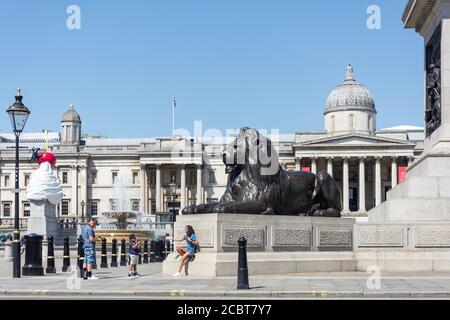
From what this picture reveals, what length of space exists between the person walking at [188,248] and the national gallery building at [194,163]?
10173 cm

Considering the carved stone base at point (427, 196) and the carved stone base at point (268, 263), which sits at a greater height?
the carved stone base at point (427, 196)

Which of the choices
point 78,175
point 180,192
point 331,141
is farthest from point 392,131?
point 78,175

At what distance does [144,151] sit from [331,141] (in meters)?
28.3

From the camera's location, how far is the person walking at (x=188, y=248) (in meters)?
Result: 20.3

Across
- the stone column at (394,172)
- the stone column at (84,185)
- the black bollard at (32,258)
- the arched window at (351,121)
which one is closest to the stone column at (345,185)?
the arched window at (351,121)

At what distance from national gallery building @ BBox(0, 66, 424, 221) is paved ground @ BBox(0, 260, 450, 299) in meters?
103

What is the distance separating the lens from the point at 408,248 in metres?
22.4

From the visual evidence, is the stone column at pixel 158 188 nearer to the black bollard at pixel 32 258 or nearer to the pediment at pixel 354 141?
the pediment at pixel 354 141

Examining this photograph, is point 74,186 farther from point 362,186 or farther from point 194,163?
point 362,186

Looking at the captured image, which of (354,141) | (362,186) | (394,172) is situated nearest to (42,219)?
(394,172)

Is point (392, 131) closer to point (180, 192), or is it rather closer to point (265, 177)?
point (180, 192)

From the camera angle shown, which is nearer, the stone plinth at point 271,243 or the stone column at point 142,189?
the stone plinth at point 271,243

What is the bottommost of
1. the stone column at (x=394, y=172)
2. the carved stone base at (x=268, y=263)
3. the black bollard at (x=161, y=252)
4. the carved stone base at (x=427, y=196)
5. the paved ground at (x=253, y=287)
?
the black bollard at (x=161, y=252)

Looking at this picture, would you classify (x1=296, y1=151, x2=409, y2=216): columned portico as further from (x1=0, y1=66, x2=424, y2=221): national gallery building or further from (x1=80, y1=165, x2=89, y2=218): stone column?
(x1=80, y1=165, x2=89, y2=218): stone column
